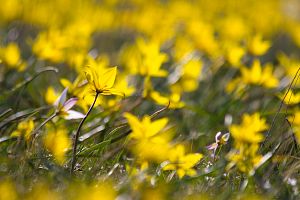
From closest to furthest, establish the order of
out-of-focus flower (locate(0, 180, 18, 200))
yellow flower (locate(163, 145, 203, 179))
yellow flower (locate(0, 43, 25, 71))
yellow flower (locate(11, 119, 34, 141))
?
1. out-of-focus flower (locate(0, 180, 18, 200))
2. yellow flower (locate(163, 145, 203, 179))
3. yellow flower (locate(11, 119, 34, 141))
4. yellow flower (locate(0, 43, 25, 71))

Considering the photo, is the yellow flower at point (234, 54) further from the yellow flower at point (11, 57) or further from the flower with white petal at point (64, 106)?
the flower with white petal at point (64, 106)

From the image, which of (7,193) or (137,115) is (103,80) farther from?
(137,115)

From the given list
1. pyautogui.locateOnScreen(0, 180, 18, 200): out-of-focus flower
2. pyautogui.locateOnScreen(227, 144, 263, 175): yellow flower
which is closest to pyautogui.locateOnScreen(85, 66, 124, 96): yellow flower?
pyautogui.locateOnScreen(227, 144, 263, 175): yellow flower

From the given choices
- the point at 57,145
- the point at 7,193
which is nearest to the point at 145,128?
the point at 57,145

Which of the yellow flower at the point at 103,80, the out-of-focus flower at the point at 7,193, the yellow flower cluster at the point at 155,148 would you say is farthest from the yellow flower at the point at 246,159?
the out-of-focus flower at the point at 7,193

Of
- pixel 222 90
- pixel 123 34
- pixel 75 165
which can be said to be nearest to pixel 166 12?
pixel 123 34

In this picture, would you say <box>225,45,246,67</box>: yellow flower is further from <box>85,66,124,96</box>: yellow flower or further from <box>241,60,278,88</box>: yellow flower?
<box>85,66,124,96</box>: yellow flower

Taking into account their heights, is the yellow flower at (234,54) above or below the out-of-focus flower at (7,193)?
below

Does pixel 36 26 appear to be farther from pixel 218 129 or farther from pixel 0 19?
pixel 218 129
